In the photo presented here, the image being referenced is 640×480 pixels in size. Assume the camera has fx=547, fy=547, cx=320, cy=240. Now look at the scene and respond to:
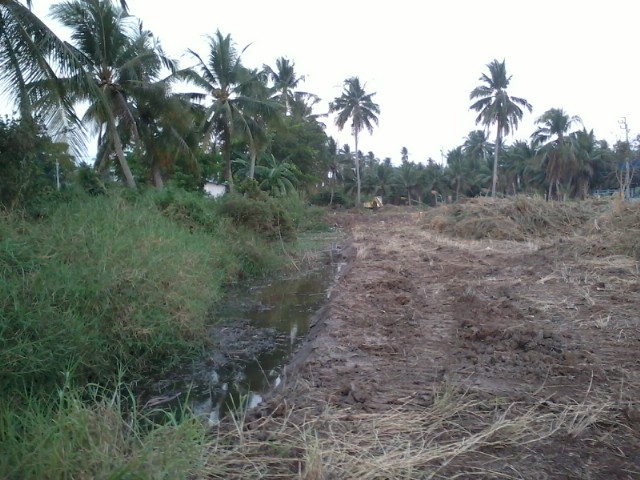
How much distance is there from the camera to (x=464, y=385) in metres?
5.04

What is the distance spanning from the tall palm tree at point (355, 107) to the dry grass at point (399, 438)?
45020 mm

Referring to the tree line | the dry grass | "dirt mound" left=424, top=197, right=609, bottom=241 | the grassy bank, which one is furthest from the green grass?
"dirt mound" left=424, top=197, right=609, bottom=241

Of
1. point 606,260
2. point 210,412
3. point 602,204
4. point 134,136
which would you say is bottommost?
point 210,412

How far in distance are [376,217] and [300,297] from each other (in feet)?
97.7

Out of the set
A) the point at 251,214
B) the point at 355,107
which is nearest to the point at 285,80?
the point at 355,107

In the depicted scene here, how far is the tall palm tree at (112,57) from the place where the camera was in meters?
16.7

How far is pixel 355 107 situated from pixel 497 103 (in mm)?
11905

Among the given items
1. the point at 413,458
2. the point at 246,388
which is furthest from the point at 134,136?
the point at 413,458

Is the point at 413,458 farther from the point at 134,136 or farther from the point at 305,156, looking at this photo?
the point at 305,156

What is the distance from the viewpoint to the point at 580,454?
12.0 ft

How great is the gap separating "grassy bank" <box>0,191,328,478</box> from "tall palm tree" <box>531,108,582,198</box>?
3912 centimetres

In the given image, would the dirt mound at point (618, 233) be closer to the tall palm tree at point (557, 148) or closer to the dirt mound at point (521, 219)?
the dirt mound at point (521, 219)

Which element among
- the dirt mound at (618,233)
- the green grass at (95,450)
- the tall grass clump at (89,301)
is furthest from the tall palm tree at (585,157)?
the green grass at (95,450)

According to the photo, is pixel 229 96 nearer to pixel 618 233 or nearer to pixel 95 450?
pixel 618 233
